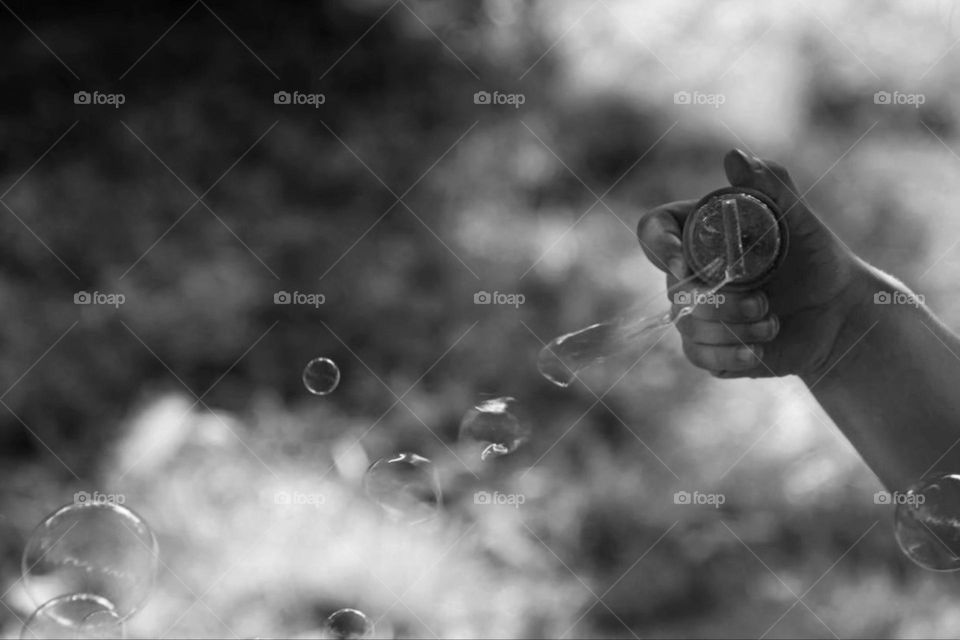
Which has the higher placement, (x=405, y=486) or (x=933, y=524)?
(x=405, y=486)

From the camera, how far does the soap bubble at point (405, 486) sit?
2412mm

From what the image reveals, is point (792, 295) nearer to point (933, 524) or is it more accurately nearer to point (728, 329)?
point (728, 329)


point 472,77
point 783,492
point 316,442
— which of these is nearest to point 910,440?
point 316,442

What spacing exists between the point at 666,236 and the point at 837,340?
0.90 feet

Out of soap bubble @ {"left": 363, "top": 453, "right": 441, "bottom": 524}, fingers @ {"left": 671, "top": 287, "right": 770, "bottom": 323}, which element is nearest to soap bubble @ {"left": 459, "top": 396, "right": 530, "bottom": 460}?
soap bubble @ {"left": 363, "top": 453, "right": 441, "bottom": 524}

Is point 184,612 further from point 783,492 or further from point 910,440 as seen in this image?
point 910,440

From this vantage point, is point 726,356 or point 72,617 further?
point 72,617

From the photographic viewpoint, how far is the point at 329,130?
5.03 m

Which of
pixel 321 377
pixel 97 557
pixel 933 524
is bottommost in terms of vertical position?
pixel 933 524

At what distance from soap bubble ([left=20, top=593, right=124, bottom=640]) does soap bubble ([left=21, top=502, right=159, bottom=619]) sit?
0.02 m

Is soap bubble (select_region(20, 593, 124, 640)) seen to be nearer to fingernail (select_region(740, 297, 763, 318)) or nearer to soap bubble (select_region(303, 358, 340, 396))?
soap bubble (select_region(303, 358, 340, 396))

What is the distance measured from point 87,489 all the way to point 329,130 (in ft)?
5.94

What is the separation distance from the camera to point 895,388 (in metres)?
1.51

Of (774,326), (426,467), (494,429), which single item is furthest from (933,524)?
(426,467)
